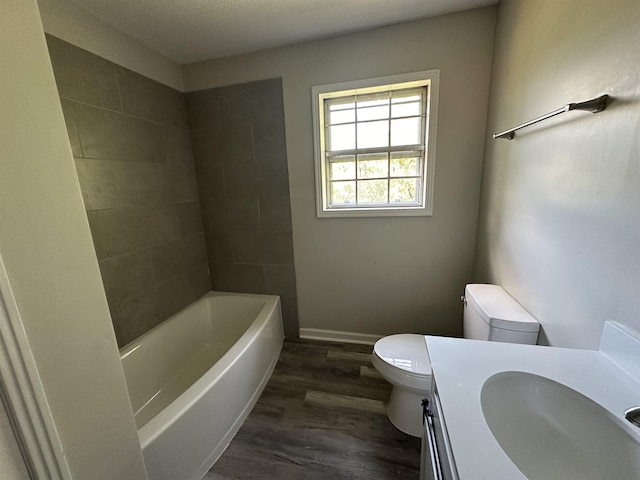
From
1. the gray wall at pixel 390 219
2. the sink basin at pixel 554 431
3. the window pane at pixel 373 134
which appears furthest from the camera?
the window pane at pixel 373 134

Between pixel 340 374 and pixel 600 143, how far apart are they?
187 centimetres

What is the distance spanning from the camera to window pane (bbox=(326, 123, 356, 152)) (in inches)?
78.9

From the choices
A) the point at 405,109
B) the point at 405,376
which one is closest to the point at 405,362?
the point at 405,376

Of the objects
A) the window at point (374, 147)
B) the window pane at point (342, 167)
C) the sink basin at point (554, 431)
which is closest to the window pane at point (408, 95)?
the window at point (374, 147)

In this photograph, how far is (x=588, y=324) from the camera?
84 centimetres

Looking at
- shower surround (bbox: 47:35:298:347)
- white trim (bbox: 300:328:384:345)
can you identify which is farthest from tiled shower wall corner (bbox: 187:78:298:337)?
white trim (bbox: 300:328:384:345)

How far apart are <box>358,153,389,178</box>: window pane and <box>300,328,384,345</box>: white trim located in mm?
1383

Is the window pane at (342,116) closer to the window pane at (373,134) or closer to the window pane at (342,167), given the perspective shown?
the window pane at (373,134)

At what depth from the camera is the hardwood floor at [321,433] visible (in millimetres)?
1251

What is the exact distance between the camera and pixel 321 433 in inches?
56.5

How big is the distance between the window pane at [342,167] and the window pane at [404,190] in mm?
332

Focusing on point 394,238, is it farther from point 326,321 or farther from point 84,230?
point 84,230

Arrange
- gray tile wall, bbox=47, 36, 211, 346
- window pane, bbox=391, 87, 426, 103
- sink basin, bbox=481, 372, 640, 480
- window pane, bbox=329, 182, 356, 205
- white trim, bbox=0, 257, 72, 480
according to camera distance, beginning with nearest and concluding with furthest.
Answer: white trim, bbox=0, 257, 72, 480
sink basin, bbox=481, 372, 640, 480
gray tile wall, bbox=47, 36, 211, 346
window pane, bbox=391, 87, 426, 103
window pane, bbox=329, 182, 356, 205

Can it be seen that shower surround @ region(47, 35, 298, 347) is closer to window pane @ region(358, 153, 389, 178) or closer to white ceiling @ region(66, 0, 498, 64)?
white ceiling @ region(66, 0, 498, 64)
